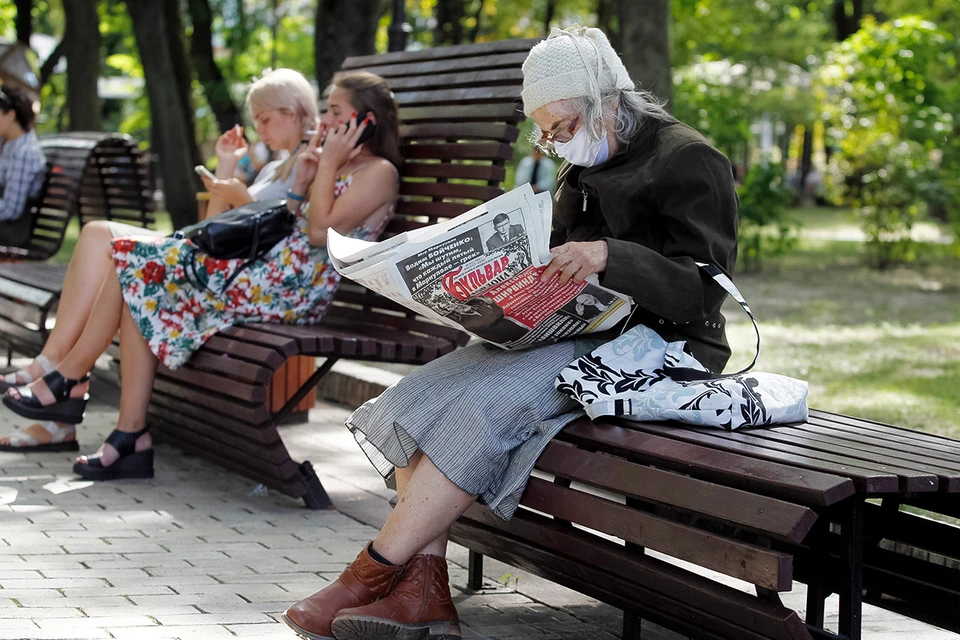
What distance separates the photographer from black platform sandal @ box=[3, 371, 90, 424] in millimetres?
5223

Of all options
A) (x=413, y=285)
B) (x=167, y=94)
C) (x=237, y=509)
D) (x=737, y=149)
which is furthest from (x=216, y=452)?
(x=737, y=149)

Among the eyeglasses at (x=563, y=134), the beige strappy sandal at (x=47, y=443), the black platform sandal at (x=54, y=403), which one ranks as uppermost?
the eyeglasses at (x=563, y=134)

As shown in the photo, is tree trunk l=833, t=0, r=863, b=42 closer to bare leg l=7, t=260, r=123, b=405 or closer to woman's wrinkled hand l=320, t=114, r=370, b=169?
woman's wrinkled hand l=320, t=114, r=370, b=169

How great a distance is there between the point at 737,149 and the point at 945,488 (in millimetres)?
13586

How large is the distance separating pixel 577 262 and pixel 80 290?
2.89 metres

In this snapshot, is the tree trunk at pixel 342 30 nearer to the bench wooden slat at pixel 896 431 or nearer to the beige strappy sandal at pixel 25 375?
the beige strappy sandal at pixel 25 375

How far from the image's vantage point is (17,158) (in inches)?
322

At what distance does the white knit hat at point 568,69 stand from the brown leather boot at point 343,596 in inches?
49.8

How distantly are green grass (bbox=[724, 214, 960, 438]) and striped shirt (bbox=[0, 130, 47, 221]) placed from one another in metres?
4.52

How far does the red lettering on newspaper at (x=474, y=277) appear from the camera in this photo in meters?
3.02

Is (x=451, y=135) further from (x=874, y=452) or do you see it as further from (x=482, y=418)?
(x=874, y=452)

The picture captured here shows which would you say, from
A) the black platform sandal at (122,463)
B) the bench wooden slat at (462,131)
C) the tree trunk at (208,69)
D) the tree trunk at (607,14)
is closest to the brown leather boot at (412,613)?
the black platform sandal at (122,463)

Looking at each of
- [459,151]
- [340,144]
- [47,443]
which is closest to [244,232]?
[340,144]

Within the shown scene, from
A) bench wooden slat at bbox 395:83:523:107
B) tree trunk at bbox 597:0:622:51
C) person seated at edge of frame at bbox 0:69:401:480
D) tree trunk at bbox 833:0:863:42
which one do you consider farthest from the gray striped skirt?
tree trunk at bbox 833:0:863:42
